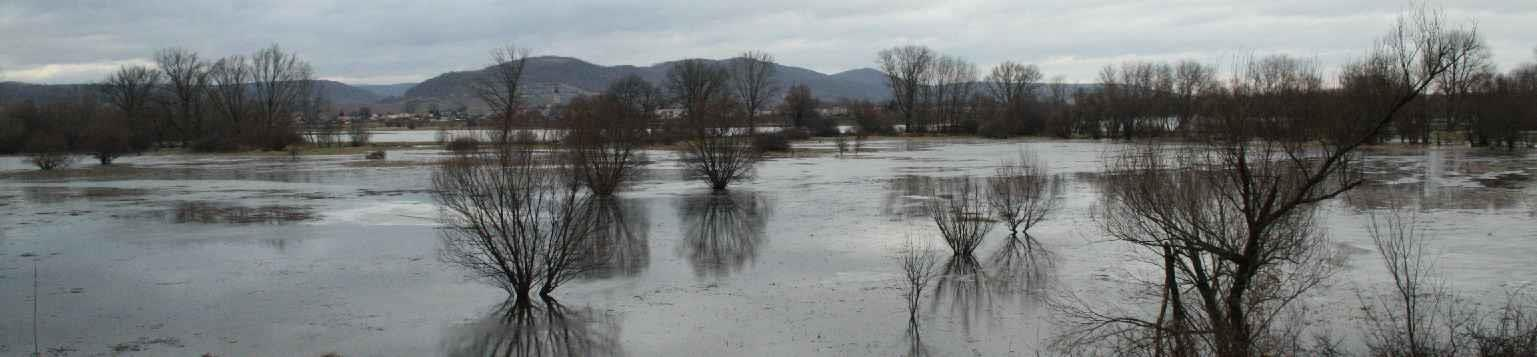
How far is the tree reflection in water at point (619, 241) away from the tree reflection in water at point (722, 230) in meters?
0.89

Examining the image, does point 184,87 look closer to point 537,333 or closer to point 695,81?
point 695,81

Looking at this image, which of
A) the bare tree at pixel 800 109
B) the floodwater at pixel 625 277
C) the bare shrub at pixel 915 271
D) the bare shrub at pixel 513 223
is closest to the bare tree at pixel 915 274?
the bare shrub at pixel 915 271

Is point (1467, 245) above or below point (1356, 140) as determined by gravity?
below

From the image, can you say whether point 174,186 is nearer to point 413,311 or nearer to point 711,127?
point 711,127

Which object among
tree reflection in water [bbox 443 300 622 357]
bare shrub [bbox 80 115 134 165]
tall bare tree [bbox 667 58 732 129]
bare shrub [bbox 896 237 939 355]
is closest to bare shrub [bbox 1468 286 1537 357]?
bare shrub [bbox 896 237 939 355]

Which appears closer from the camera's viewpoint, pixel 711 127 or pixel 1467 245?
pixel 1467 245

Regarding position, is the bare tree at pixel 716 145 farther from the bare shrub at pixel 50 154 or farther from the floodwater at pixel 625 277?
the bare shrub at pixel 50 154

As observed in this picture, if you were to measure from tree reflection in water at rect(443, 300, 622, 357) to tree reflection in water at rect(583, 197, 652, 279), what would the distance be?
2720 millimetres

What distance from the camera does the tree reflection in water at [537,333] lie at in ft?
39.4

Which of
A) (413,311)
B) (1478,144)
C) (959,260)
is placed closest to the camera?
(413,311)

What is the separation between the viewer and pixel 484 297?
14.9 metres

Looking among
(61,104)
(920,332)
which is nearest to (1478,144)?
(920,332)

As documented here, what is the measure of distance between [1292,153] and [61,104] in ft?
310

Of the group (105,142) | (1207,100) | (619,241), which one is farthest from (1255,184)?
(105,142)
